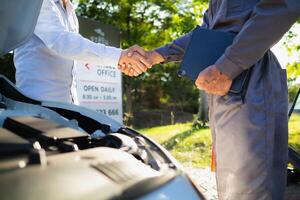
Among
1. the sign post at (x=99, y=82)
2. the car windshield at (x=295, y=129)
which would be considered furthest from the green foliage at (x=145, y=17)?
the car windshield at (x=295, y=129)

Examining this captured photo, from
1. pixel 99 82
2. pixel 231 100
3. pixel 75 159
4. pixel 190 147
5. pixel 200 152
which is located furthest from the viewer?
pixel 190 147

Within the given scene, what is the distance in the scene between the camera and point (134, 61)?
→ 2.93 metres

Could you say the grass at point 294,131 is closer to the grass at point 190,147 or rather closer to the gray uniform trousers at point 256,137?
the gray uniform trousers at point 256,137

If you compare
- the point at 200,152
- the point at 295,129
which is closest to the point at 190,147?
the point at 200,152

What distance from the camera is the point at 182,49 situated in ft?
8.62

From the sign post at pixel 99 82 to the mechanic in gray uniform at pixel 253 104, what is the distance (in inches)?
117

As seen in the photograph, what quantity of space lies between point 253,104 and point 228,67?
0.66 ft

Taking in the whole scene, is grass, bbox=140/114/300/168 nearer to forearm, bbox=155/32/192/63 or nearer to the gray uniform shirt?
forearm, bbox=155/32/192/63

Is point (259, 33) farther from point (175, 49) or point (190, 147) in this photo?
point (190, 147)

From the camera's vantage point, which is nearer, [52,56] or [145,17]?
[52,56]

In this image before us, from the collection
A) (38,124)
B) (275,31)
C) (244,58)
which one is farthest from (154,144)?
(275,31)

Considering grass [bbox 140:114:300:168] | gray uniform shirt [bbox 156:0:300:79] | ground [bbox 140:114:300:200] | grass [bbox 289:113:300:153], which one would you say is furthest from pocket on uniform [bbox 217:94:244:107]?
grass [bbox 140:114:300:168]

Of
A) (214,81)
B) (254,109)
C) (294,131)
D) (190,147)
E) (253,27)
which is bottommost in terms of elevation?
(190,147)

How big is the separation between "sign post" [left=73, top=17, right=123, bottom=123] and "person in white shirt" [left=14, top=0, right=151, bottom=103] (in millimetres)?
1940
